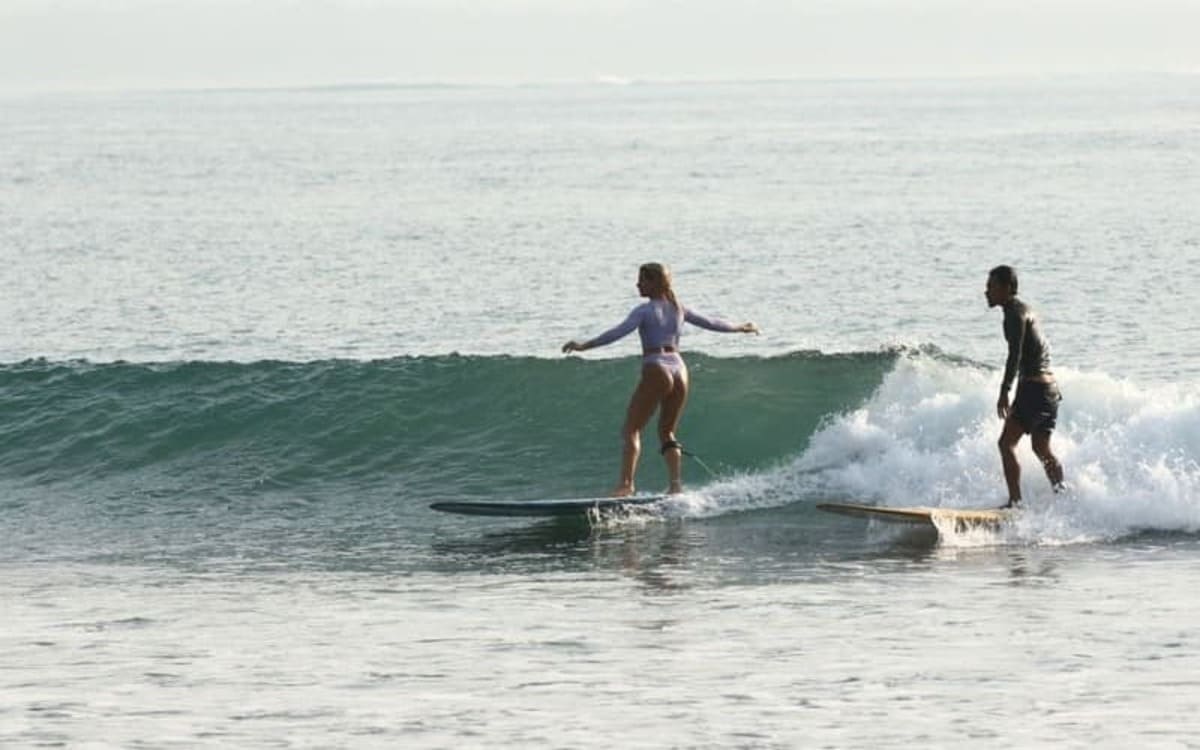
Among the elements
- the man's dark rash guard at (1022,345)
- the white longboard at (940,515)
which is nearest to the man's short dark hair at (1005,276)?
the man's dark rash guard at (1022,345)

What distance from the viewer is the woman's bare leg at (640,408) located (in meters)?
15.3

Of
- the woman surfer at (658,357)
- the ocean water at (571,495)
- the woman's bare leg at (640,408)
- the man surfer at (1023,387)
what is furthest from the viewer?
the woman's bare leg at (640,408)

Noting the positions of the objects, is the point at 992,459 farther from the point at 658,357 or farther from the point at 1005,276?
the point at 658,357

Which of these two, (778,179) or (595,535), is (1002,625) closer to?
(595,535)

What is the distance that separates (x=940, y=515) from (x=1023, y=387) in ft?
3.47

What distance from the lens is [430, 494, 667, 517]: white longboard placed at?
15609 mm

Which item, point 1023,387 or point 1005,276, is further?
point 1023,387

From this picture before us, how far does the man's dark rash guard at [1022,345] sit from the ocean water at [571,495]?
1078mm

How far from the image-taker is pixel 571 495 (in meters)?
18.5

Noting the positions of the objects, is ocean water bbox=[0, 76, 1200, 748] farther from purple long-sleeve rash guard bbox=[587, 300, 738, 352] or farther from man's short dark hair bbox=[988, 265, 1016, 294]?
man's short dark hair bbox=[988, 265, 1016, 294]

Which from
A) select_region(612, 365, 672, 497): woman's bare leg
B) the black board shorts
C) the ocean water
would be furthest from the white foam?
select_region(612, 365, 672, 497): woman's bare leg

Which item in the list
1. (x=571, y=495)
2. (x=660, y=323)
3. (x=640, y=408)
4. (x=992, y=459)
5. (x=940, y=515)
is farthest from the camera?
(x=571, y=495)

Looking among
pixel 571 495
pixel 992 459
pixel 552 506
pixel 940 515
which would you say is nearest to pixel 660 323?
pixel 552 506

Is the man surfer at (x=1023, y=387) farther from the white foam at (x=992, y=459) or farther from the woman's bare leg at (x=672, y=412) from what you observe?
the woman's bare leg at (x=672, y=412)
